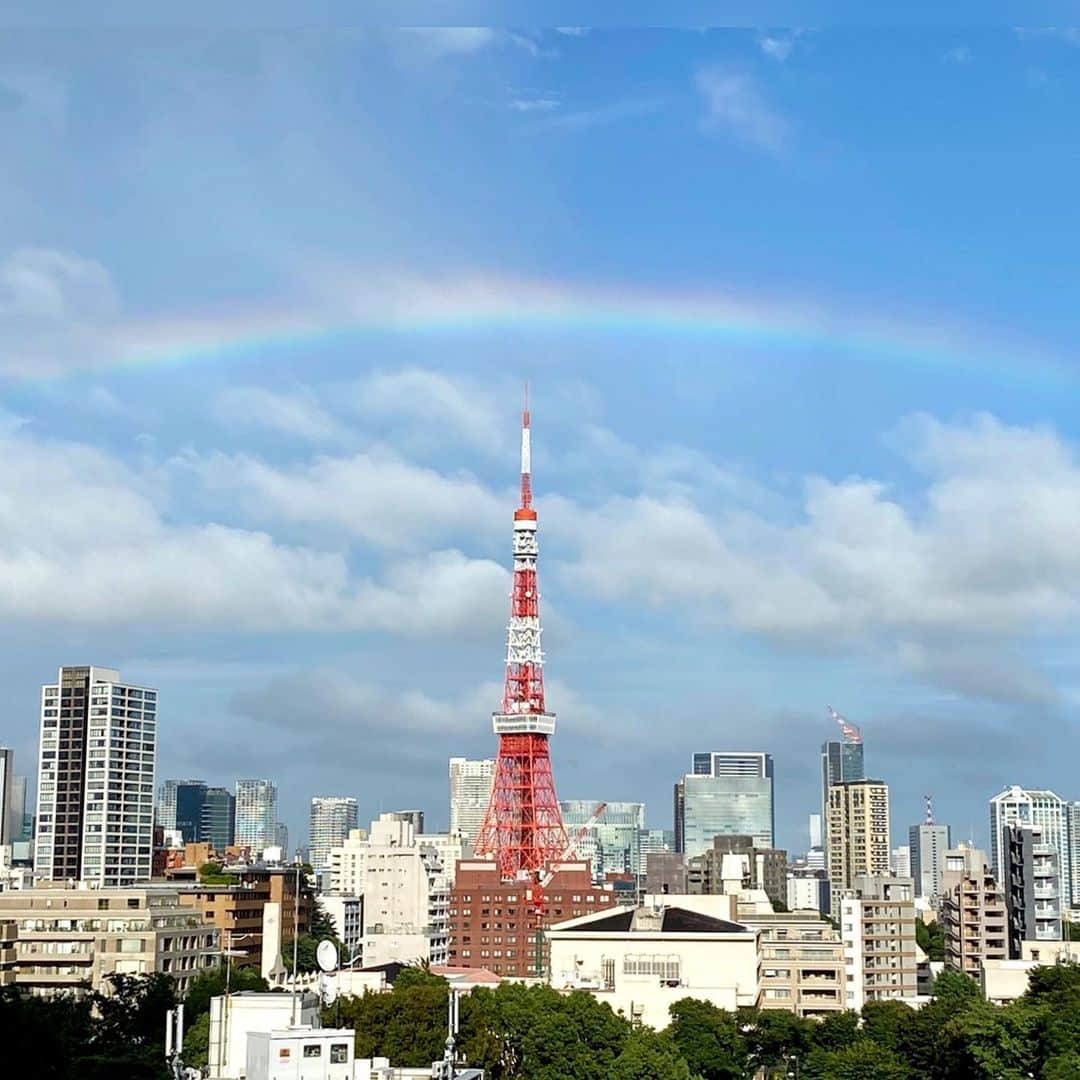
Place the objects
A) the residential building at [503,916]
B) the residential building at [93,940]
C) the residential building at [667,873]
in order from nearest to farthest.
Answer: the residential building at [93,940] → the residential building at [503,916] → the residential building at [667,873]

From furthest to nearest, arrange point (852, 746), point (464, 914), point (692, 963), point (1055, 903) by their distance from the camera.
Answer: point (852, 746), point (464, 914), point (1055, 903), point (692, 963)

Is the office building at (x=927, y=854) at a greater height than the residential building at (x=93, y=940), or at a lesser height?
greater

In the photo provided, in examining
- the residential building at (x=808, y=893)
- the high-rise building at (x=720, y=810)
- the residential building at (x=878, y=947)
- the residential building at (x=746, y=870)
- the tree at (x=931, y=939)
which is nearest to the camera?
the residential building at (x=878, y=947)

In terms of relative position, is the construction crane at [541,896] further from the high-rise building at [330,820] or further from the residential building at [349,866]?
the high-rise building at [330,820]

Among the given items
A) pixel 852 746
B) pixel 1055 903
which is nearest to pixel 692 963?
pixel 1055 903

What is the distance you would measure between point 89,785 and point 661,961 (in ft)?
122

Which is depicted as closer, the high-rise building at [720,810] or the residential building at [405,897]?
the residential building at [405,897]

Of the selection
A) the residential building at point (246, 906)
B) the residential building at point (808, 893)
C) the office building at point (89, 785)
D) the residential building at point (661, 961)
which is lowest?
the residential building at point (661, 961)

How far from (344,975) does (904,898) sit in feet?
68.1

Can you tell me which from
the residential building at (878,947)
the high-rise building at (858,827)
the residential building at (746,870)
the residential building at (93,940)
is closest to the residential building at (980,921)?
the residential building at (878,947)

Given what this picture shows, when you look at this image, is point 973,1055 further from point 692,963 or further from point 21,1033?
point 21,1033

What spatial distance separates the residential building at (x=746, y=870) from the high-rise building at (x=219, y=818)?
50.4 metres

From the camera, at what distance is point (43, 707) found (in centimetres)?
7488

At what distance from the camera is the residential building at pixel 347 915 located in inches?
2714
